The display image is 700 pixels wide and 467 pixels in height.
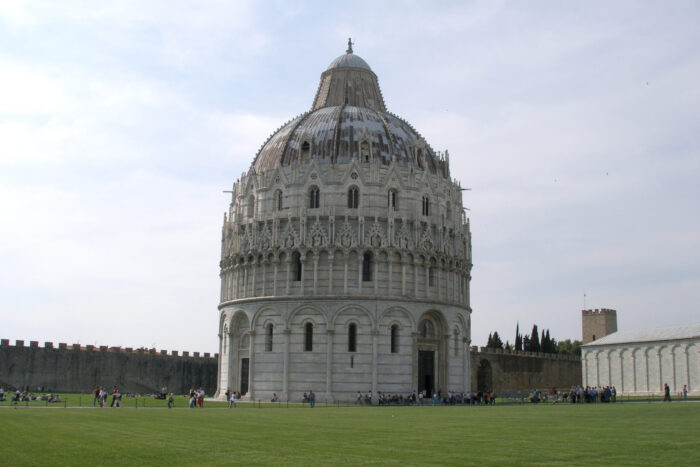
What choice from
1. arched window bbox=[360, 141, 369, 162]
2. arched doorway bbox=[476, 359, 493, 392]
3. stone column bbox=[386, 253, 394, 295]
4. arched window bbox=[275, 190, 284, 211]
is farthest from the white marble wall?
arched window bbox=[275, 190, 284, 211]

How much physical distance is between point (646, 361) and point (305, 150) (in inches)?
1647

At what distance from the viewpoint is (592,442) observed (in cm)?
1958

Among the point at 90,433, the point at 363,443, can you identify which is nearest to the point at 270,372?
the point at 90,433

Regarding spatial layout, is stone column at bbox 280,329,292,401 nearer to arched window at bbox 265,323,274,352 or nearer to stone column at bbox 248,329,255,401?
arched window at bbox 265,323,274,352

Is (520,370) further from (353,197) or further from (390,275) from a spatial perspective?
(353,197)

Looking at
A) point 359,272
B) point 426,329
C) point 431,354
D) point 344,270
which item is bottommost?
point 431,354

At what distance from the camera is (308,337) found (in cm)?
6288

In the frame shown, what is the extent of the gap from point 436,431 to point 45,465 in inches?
482

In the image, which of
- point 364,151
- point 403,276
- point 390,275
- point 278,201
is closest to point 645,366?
point 403,276

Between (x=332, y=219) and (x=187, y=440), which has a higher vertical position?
(x=332, y=219)

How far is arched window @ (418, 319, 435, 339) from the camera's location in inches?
2564

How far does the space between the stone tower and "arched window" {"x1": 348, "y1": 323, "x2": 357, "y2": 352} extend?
6777cm

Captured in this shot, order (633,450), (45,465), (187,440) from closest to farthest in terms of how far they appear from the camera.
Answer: (45,465) < (633,450) < (187,440)

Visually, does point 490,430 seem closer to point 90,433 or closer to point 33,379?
point 90,433
